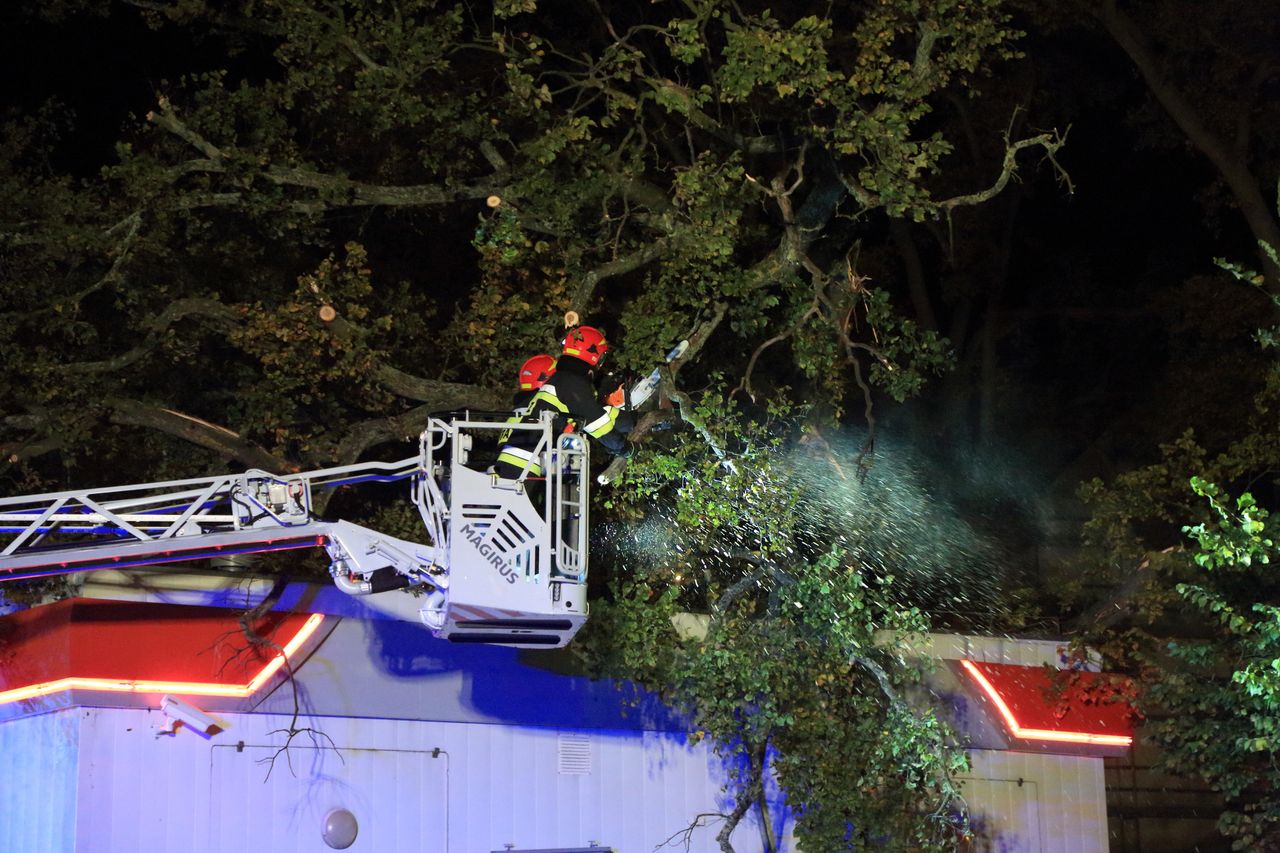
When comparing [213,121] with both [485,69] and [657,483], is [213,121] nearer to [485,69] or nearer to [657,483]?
[485,69]

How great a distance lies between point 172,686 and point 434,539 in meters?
3.01

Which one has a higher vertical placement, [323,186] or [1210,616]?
[323,186]

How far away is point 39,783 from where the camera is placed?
11.5 metres

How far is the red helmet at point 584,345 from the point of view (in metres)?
11.5

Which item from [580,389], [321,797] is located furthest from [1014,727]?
[321,797]

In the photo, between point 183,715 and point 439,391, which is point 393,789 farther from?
point 439,391

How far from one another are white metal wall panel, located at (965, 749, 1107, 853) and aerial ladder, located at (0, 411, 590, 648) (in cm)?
617

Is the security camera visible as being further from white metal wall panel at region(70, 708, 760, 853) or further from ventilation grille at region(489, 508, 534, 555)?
ventilation grille at region(489, 508, 534, 555)

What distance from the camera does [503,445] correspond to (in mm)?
10773

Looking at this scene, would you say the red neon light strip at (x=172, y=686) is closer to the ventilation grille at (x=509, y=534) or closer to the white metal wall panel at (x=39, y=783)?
the white metal wall panel at (x=39, y=783)

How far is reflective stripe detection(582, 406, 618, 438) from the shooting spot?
1141 cm

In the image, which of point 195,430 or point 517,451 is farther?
point 195,430

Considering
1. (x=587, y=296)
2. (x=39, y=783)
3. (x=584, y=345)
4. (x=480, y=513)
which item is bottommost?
(x=39, y=783)

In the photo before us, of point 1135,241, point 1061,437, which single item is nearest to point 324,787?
point 1061,437
